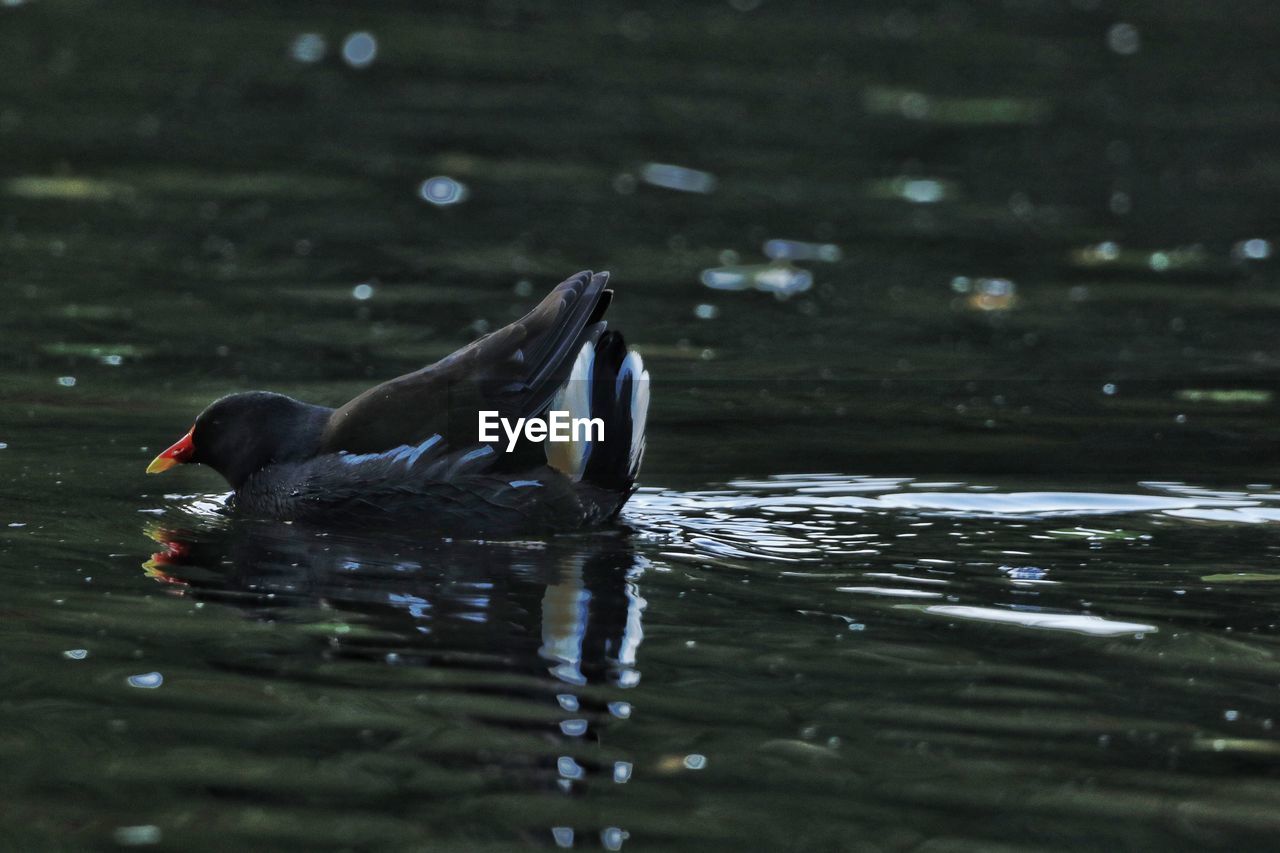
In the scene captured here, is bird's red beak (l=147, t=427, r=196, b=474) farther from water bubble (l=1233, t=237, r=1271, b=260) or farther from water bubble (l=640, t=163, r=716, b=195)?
water bubble (l=1233, t=237, r=1271, b=260)

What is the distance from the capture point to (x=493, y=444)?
709 cm

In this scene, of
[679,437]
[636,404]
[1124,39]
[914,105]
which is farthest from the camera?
[1124,39]

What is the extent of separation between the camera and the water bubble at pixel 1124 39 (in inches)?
774

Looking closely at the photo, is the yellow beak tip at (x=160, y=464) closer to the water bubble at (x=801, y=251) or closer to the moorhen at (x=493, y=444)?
the moorhen at (x=493, y=444)

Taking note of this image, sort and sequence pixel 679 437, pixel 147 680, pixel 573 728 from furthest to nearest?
pixel 679 437 → pixel 147 680 → pixel 573 728

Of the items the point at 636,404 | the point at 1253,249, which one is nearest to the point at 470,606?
the point at 636,404

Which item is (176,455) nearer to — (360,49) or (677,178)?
(677,178)

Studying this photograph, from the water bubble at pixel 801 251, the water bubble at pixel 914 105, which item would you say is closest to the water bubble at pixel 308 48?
the water bubble at pixel 914 105

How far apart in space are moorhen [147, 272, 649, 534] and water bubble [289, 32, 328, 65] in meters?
11.3

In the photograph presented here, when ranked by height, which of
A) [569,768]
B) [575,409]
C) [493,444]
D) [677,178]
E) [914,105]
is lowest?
[569,768]

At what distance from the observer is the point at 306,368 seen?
31.6 feet

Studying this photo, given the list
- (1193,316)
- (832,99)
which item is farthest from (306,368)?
(832,99)
